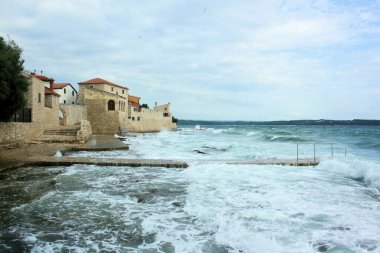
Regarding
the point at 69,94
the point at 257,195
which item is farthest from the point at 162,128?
the point at 257,195

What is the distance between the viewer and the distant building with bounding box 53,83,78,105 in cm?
3866

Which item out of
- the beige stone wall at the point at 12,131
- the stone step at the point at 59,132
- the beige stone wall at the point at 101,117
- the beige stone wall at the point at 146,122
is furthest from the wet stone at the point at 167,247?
the beige stone wall at the point at 146,122

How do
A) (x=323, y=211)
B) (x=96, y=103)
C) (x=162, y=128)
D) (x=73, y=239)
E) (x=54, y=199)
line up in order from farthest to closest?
1. (x=162, y=128)
2. (x=96, y=103)
3. (x=54, y=199)
4. (x=323, y=211)
5. (x=73, y=239)

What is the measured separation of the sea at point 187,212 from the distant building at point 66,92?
30208 mm

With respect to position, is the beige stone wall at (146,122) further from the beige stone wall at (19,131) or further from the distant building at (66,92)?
the beige stone wall at (19,131)

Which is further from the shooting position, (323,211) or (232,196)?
(232,196)

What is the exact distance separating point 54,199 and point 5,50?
35.9 ft

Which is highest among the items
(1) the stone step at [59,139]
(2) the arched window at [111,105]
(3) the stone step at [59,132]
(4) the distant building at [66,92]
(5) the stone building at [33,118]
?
(4) the distant building at [66,92]

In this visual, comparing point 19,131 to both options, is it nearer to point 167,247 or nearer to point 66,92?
point 167,247

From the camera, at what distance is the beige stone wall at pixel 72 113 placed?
3328 cm

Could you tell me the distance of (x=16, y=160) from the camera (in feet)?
37.7

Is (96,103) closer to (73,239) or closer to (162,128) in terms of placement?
(162,128)

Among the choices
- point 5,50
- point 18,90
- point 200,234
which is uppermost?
point 5,50

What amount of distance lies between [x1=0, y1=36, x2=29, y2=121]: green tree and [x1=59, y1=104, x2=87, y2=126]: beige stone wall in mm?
16903
